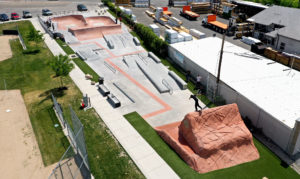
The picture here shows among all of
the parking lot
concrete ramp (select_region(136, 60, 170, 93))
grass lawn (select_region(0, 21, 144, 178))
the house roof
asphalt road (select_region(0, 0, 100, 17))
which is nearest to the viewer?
grass lawn (select_region(0, 21, 144, 178))

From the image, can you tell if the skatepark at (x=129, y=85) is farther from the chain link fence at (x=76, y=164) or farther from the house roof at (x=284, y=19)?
the house roof at (x=284, y=19)

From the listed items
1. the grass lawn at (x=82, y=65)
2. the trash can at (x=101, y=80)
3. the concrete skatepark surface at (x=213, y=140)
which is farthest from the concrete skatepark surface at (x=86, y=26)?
the concrete skatepark surface at (x=213, y=140)

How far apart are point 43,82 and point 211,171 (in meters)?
21.2

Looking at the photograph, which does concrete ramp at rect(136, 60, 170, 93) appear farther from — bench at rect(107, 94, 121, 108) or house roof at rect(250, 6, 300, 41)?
house roof at rect(250, 6, 300, 41)

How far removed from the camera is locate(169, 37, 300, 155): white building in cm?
1998

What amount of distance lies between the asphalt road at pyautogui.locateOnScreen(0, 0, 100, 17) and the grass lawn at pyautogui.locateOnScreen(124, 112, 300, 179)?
155 ft

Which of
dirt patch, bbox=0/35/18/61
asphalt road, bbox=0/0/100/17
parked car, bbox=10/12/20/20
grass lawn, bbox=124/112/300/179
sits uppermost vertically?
asphalt road, bbox=0/0/100/17

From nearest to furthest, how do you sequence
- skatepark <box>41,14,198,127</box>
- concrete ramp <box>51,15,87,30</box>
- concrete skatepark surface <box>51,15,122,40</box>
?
skatepark <box>41,14,198,127</box> → concrete skatepark surface <box>51,15,122,40</box> → concrete ramp <box>51,15,87,30</box>

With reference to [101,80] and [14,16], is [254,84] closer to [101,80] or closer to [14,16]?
[101,80]

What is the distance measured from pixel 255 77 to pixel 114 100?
14.2 meters

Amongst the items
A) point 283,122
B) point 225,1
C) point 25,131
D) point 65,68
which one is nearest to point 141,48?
point 65,68

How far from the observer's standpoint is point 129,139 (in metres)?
20.9

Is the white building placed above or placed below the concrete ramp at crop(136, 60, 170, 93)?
above

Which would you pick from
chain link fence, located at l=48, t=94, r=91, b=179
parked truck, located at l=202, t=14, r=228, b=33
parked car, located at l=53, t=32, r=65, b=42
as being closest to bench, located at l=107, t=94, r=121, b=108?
chain link fence, located at l=48, t=94, r=91, b=179
